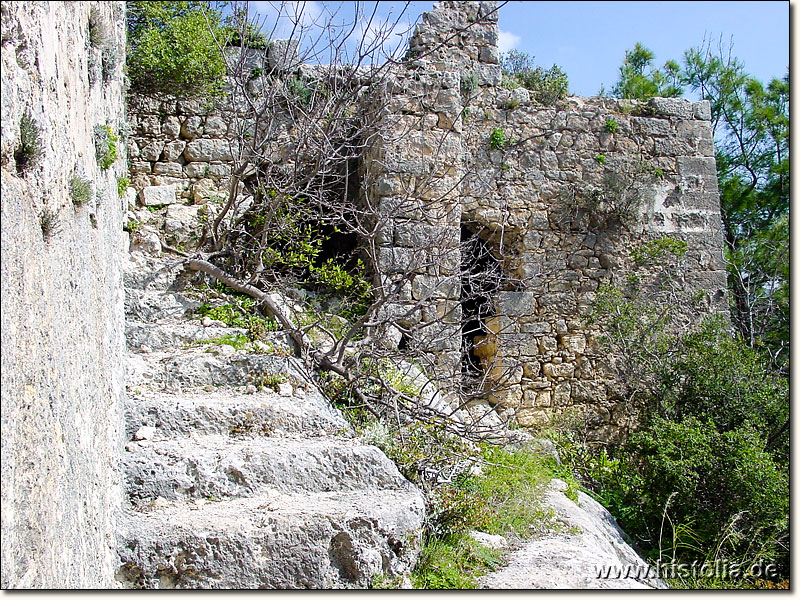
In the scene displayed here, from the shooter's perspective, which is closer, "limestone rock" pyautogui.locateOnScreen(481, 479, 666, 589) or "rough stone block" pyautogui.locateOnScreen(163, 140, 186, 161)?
"limestone rock" pyautogui.locateOnScreen(481, 479, 666, 589)

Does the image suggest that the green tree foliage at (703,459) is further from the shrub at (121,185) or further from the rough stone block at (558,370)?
the shrub at (121,185)

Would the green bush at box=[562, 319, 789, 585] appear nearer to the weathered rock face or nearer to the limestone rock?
the limestone rock

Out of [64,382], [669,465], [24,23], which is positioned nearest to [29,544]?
[64,382]

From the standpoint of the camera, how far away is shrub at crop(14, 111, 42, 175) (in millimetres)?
1941

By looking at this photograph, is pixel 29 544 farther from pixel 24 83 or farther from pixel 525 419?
pixel 525 419

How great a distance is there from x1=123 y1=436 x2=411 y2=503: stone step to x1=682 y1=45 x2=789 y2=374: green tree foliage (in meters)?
6.61

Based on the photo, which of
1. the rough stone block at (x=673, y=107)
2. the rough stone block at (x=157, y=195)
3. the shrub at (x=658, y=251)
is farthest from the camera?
the rough stone block at (x=673, y=107)

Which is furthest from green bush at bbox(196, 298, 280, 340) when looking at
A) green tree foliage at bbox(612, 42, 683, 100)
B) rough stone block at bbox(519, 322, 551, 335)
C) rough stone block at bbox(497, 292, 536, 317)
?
green tree foliage at bbox(612, 42, 683, 100)

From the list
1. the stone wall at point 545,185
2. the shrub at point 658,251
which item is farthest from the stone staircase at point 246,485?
the shrub at point 658,251

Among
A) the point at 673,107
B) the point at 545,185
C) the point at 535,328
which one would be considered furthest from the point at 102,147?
the point at 673,107

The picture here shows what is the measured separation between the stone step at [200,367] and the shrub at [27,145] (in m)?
2.34

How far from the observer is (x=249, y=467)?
3.51 metres

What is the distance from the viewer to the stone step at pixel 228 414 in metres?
3.76

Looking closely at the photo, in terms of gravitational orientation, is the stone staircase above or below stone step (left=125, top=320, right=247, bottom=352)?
below
